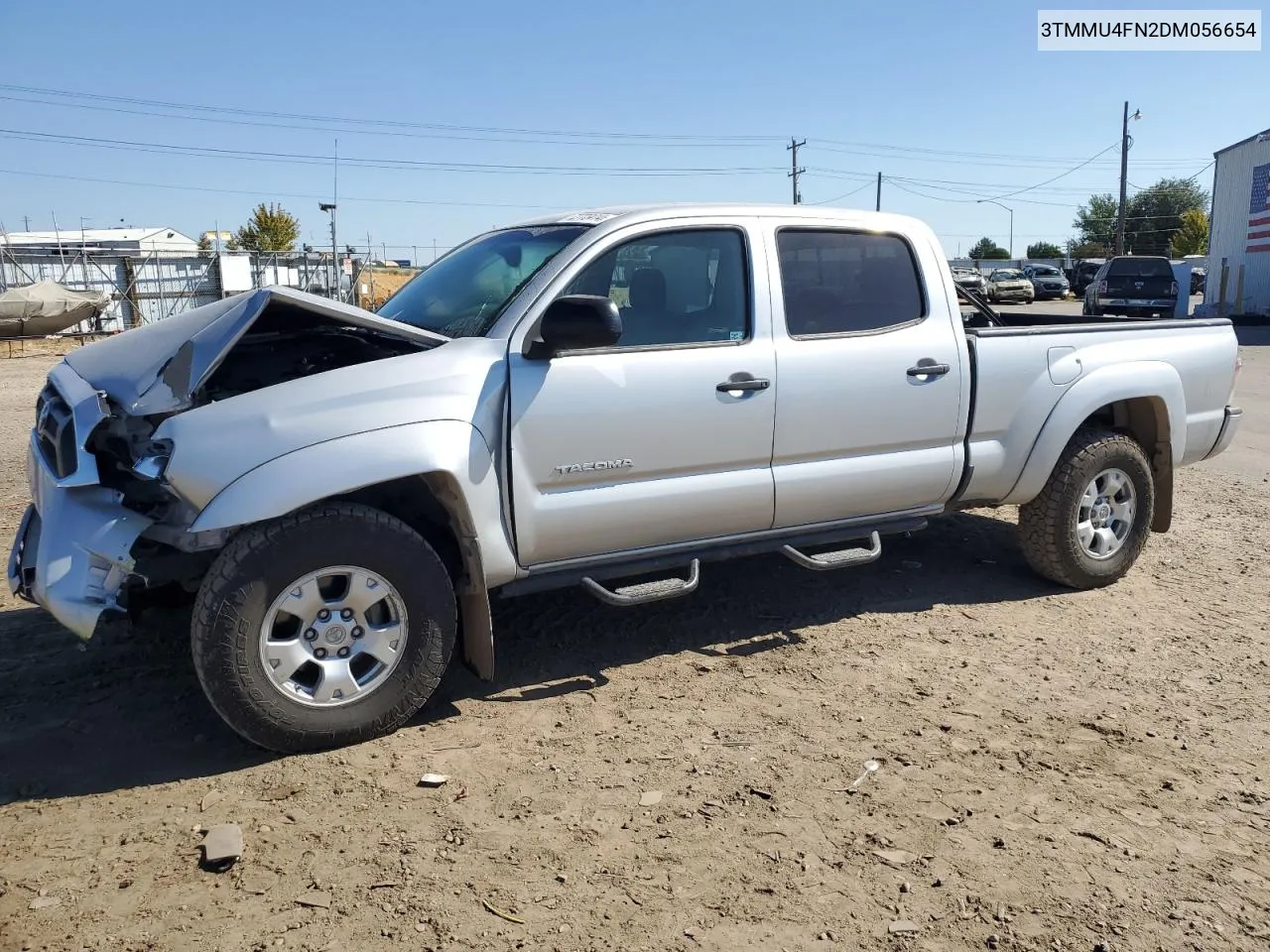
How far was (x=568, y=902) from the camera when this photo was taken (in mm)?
2850

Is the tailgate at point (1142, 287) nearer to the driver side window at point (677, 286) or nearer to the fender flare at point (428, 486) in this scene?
the driver side window at point (677, 286)

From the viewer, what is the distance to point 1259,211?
2970 cm

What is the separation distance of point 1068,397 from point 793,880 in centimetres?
329

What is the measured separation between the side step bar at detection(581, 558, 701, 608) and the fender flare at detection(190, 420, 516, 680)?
336 mm

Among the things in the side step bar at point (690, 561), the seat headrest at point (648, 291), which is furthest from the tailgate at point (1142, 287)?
the seat headrest at point (648, 291)

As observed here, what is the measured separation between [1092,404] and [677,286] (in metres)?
2.41

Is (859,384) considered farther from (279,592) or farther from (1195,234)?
(1195,234)

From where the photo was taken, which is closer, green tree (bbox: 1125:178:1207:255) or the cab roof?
the cab roof

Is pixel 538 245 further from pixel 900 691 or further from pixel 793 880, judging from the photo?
pixel 793 880

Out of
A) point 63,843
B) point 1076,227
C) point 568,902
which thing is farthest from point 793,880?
point 1076,227

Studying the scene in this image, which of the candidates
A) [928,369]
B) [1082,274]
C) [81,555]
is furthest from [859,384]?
[1082,274]

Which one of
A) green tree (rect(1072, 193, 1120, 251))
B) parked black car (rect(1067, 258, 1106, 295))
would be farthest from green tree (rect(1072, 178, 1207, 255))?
parked black car (rect(1067, 258, 1106, 295))

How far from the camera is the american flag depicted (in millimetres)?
29203

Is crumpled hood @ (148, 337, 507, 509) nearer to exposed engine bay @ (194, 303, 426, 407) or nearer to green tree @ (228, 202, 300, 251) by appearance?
exposed engine bay @ (194, 303, 426, 407)
